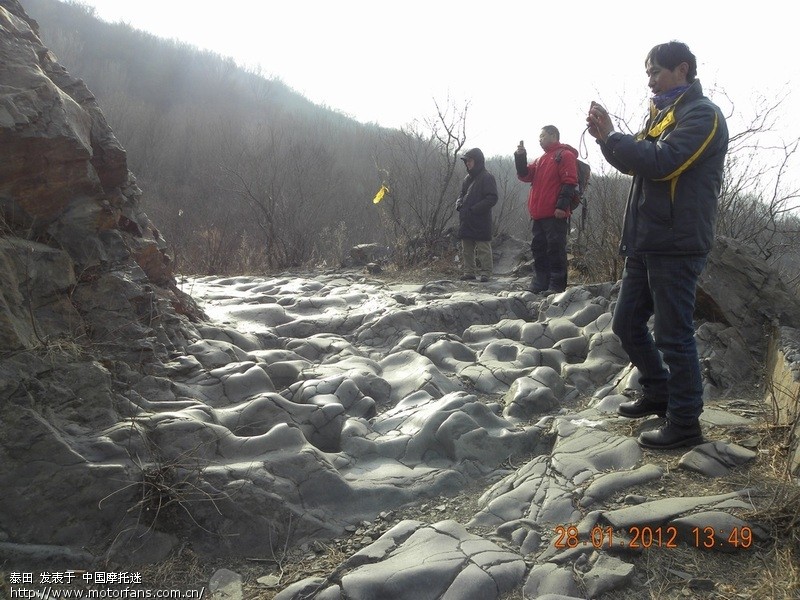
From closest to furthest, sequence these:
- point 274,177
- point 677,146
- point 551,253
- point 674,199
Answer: point 677,146 → point 674,199 → point 551,253 → point 274,177

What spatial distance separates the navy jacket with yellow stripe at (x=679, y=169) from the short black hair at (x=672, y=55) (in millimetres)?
127

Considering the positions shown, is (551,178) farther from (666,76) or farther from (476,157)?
(666,76)

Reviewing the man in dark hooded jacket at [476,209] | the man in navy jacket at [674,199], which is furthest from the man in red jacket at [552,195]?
the man in navy jacket at [674,199]

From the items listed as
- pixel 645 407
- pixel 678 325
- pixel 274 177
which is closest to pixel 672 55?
pixel 678 325

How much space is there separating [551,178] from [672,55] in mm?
3589

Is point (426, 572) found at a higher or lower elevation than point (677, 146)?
lower

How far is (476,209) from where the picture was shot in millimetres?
8250

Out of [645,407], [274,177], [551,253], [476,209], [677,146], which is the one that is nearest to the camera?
[677,146]

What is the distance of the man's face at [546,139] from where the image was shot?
21.9 feet

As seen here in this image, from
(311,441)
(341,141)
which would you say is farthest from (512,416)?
(341,141)

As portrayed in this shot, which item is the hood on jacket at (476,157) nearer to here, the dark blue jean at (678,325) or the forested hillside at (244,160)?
the forested hillside at (244,160)
